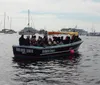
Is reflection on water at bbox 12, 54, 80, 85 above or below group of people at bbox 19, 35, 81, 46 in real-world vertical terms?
below

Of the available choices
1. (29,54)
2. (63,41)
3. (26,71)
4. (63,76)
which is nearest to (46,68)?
(26,71)

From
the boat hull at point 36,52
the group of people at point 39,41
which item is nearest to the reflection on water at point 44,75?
the boat hull at point 36,52

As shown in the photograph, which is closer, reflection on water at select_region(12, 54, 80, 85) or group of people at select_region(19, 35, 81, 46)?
reflection on water at select_region(12, 54, 80, 85)

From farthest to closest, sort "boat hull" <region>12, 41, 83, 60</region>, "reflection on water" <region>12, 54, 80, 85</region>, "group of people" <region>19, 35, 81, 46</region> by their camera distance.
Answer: "group of people" <region>19, 35, 81, 46</region> < "boat hull" <region>12, 41, 83, 60</region> < "reflection on water" <region>12, 54, 80, 85</region>

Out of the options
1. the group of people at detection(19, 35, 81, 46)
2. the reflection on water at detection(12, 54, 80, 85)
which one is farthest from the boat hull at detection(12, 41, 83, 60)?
the reflection on water at detection(12, 54, 80, 85)

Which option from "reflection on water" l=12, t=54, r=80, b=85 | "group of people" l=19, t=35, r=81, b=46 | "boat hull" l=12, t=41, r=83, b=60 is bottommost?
"reflection on water" l=12, t=54, r=80, b=85

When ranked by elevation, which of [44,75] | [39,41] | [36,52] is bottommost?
[44,75]

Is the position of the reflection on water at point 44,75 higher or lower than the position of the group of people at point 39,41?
lower

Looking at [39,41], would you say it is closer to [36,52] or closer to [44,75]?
[36,52]

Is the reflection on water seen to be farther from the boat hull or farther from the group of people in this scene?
the group of people

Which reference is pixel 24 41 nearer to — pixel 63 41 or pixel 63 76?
pixel 63 41

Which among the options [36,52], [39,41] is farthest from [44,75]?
[39,41]

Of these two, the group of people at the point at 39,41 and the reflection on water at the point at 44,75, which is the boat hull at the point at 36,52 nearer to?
the group of people at the point at 39,41

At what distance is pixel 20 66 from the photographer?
23000 mm
